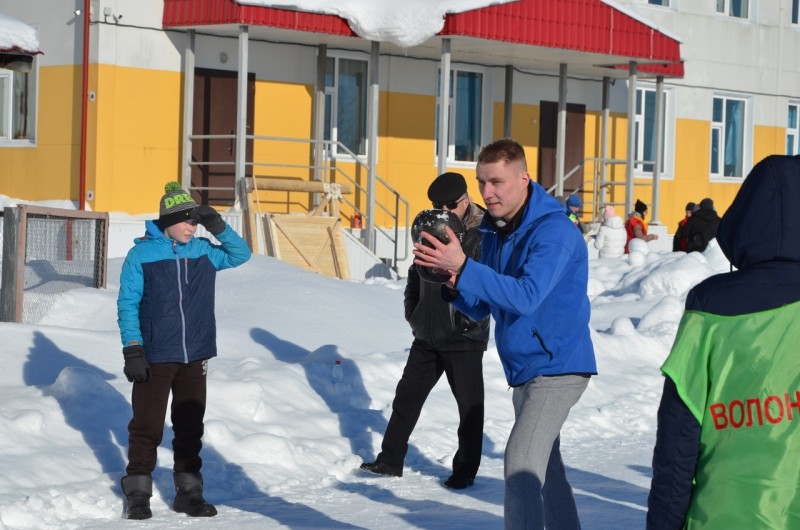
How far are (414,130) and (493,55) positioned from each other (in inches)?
65.1

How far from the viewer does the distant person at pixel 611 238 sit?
20.3m

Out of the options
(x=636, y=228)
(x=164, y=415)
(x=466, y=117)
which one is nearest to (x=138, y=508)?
(x=164, y=415)

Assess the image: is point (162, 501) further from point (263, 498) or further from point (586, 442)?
point (586, 442)

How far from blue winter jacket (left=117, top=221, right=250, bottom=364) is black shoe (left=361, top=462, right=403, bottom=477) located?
1.36 metres

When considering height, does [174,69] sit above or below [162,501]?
above

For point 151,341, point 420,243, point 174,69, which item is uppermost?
point 174,69

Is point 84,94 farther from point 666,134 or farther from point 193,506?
point 193,506

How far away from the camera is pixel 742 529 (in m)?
3.03

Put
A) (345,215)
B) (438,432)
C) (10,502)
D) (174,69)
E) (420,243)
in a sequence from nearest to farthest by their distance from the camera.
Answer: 1. (420,243)
2. (10,502)
3. (438,432)
4. (174,69)
5. (345,215)

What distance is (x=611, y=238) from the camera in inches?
800

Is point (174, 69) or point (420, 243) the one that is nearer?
point (420, 243)

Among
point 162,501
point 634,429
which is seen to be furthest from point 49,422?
point 634,429

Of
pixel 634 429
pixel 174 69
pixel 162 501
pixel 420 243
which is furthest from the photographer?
pixel 174 69

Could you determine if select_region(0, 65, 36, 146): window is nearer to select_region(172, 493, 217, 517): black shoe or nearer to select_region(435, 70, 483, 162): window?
select_region(435, 70, 483, 162): window
